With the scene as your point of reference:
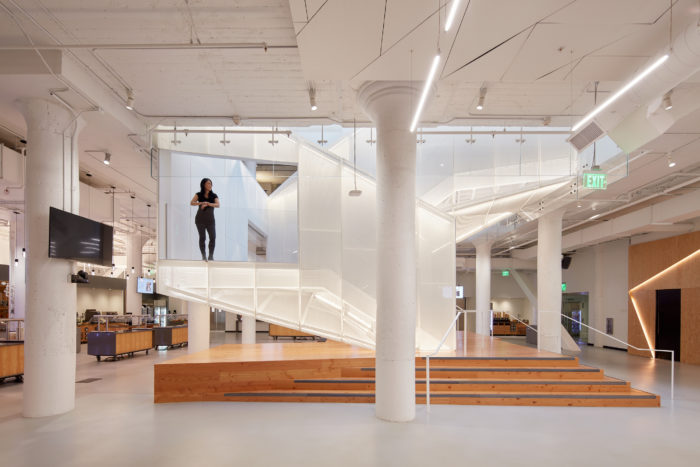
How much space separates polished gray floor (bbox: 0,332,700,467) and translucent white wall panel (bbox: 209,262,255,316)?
7.72 ft

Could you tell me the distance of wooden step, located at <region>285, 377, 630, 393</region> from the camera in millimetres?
8375

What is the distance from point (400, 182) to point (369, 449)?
3680mm

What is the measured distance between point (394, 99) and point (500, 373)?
212 inches

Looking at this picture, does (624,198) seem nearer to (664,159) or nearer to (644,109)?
(664,159)

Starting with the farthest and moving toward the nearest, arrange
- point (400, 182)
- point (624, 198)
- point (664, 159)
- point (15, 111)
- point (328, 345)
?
point (624, 198) → point (328, 345) → point (664, 159) → point (15, 111) → point (400, 182)

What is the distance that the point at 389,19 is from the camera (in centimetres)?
495

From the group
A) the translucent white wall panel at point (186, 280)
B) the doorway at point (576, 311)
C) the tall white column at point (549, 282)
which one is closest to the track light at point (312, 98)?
the translucent white wall panel at point (186, 280)

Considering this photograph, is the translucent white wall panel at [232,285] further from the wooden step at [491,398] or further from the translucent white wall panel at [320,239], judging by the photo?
the wooden step at [491,398]

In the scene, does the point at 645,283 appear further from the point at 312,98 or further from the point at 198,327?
the point at 198,327

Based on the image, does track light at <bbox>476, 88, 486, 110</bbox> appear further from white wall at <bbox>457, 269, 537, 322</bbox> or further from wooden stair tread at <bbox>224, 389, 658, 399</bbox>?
white wall at <bbox>457, 269, 537, 322</bbox>

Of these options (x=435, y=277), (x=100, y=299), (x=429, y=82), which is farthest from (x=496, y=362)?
(x=100, y=299)

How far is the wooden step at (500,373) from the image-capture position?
8.75m

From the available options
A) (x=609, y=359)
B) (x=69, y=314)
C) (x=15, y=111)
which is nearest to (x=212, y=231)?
(x=69, y=314)

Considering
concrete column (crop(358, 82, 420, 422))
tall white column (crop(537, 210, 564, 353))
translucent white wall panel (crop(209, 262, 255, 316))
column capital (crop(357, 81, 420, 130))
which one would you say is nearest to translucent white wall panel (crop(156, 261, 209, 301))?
translucent white wall panel (crop(209, 262, 255, 316))
